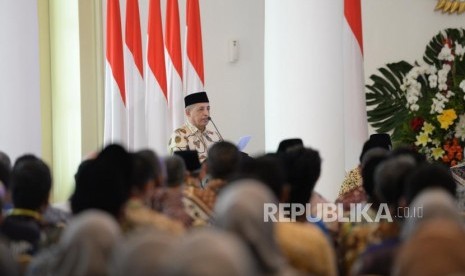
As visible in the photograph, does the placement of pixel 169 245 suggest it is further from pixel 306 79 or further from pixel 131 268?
pixel 306 79

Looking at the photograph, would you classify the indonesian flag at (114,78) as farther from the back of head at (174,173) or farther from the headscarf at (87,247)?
the headscarf at (87,247)

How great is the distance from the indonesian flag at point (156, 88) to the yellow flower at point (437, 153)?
2.13m

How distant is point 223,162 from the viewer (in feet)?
13.5

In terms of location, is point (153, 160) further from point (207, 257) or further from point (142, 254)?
point (207, 257)

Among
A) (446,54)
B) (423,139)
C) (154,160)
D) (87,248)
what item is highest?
(446,54)

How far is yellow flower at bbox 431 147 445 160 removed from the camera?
26.2 ft

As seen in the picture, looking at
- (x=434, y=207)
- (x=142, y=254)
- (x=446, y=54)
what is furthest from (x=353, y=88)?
(x=142, y=254)

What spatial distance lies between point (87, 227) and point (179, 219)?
4.16ft

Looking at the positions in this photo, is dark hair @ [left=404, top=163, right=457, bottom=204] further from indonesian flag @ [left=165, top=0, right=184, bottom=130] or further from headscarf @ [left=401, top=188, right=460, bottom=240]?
indonesian flag @ [left=165, top=0, right=184, bottom=130]

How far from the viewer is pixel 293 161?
3996mm

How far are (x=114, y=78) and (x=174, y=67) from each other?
1.71ft

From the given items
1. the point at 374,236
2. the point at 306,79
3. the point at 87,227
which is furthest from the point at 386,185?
the point at 306,79

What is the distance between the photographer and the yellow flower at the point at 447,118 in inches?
313

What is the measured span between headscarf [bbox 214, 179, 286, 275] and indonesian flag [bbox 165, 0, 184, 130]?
5.56m
